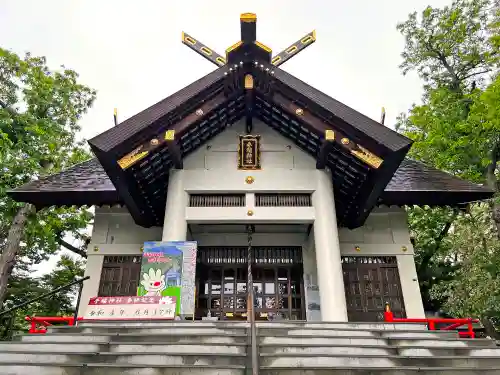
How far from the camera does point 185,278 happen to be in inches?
345

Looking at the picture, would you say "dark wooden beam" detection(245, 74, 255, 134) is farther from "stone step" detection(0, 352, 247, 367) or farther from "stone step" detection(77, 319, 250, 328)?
"stone step" detection(0, 352, 247, 367)

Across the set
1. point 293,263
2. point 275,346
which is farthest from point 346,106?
point 275,346

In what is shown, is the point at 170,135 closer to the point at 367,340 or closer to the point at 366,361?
the point at 367,340

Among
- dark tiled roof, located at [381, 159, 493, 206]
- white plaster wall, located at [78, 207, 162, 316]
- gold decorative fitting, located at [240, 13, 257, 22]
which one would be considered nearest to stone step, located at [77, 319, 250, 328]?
white plaster wall, located at [78, 207, 162, 316]

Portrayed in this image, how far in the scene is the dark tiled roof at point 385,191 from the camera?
1080cm

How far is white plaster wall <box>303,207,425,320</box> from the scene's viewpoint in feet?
36.8

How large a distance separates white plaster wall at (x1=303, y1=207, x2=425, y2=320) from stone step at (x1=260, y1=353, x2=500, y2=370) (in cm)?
579

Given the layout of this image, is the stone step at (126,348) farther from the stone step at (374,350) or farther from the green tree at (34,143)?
the green tree at (34,143)

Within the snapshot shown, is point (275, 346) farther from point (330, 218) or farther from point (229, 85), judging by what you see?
point (229, 85)

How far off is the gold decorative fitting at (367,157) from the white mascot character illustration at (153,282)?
5356 millimetres

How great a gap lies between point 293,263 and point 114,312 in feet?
20.1

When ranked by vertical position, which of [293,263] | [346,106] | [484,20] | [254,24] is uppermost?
[484,20]

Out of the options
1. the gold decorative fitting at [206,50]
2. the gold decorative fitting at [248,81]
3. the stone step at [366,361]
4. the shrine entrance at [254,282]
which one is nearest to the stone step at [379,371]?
the stone step at [366,361]

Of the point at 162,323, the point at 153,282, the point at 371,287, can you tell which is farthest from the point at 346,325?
the point at 371,287
